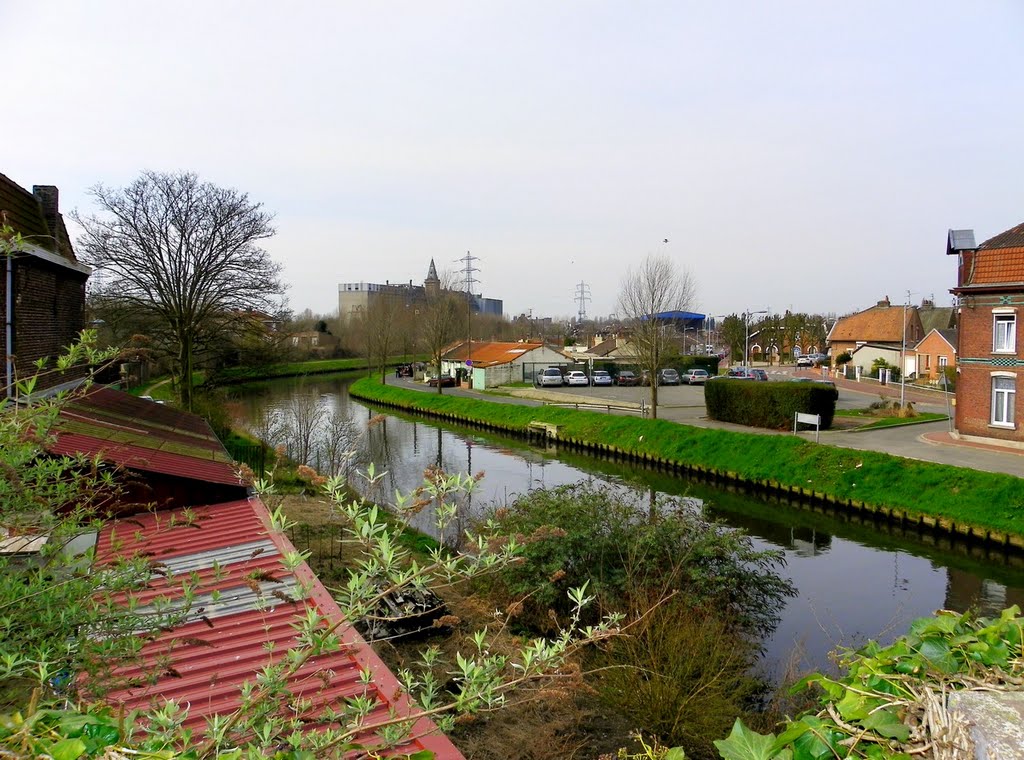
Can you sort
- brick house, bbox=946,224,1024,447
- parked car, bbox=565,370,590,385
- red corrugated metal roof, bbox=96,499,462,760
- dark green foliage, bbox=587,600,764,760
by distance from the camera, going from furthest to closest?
parked car, bbox=565,370,590,385, brick house, bbox=946,224,1024,447, dark green foliage, bbox=587,600,764,760, red corrugated metal roof, bbox=96,499,462,760

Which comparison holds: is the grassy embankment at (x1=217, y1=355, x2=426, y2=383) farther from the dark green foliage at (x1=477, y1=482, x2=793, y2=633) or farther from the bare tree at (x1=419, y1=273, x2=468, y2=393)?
the dark green foliage at (x1=477, y1=482, x2=793, y2=633)

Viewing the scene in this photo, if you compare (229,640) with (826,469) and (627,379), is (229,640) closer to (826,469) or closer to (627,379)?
(826,469)

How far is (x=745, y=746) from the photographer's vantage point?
6.59 ft

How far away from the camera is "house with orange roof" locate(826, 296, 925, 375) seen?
5444 centimetres

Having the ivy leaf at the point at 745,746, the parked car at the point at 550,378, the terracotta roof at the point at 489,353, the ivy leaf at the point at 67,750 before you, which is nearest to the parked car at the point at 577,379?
the parked car at the point at 550,378

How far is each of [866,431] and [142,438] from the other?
82.5ft

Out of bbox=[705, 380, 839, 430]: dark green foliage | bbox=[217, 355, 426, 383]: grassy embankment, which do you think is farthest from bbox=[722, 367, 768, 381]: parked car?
bbox=[217, 355, 426, 383]: grassy embankment

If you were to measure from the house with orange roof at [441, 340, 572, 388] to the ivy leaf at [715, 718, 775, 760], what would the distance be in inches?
1828

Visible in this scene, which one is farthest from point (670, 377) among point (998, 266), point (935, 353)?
point (998, 266)

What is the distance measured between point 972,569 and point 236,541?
592 inches

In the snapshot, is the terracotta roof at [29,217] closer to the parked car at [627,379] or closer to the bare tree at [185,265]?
the bare tree at [185,265]

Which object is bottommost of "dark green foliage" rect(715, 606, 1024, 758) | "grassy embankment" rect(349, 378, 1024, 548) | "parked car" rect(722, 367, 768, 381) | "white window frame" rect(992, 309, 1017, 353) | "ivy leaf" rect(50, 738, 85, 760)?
"grassy embankment" rect(349, 378, 1024, 548)

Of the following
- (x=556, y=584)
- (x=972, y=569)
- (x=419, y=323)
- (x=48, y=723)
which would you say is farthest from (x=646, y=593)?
(x=419, y=323)

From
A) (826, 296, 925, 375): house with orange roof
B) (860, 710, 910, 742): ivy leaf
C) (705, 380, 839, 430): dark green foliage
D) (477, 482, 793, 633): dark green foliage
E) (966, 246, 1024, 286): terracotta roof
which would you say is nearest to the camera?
(860, 710, 910, 742): ivy leaf
